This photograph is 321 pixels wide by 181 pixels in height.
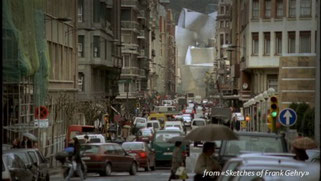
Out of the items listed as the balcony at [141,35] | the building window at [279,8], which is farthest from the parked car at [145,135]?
the balcony at [141,35]

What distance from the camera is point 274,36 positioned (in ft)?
254

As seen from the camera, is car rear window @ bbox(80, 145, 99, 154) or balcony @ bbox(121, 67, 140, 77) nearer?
car rear window @ bbox(80, 145, 99, 154)

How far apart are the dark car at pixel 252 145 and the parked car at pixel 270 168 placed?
29.8 feet

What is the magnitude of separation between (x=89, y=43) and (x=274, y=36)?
15.2 metres

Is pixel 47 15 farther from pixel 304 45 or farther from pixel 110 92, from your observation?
pixel 110 92

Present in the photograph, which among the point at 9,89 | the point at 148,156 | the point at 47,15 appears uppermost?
the point at 47,15

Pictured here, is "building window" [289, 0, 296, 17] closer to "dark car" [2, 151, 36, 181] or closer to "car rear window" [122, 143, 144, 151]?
"car rear window" [122, 143, 144, 151]

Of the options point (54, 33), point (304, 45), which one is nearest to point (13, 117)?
point (54, 33)

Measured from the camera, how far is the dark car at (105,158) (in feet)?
118

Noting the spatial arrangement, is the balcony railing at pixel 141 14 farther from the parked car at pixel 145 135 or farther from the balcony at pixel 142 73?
the parked car at pixel 145 135

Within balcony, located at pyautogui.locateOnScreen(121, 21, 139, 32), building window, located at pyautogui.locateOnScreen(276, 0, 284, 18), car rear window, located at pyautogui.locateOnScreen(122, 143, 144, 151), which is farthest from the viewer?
balcony, located at pyautogui.locateOnScreen(121, 21, 139, 32)

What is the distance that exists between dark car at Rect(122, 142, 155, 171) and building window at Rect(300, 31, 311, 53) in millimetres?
34831

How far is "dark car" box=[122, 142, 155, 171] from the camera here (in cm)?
4147

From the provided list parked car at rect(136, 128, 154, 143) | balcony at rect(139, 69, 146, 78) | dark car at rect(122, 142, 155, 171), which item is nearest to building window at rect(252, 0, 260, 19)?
parked car at rect(136, 128, 154, 143)
